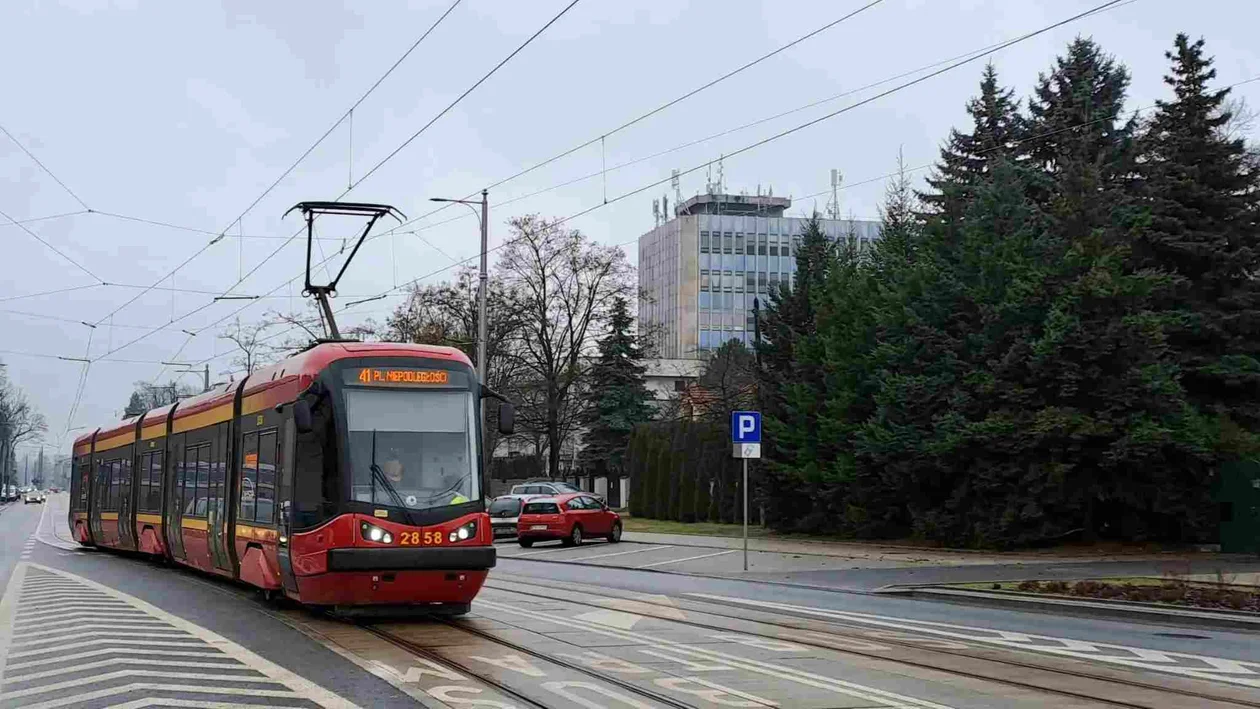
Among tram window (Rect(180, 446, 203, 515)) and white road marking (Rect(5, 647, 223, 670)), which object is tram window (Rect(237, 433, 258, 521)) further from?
white road marking (Rect(5, 647, 223, 670))

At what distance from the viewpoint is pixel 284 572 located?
51.1ft

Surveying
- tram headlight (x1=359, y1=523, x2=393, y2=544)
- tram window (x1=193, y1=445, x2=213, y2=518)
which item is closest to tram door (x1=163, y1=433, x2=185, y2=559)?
tram window (x1=193, y1=445, x2=213, y2=518)

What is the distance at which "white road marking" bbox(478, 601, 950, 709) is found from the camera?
965 cm

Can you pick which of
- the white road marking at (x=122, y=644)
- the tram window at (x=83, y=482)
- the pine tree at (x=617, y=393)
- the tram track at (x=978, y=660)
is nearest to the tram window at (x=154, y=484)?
the tram window at (x=83, y=482)

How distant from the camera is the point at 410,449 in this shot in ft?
49.0

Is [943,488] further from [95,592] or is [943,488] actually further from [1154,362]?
[95,592]

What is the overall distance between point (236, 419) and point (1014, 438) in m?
17.2

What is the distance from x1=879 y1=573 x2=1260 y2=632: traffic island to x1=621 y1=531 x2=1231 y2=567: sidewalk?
228 inches

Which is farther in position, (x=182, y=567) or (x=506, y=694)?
(x=182, y=567)

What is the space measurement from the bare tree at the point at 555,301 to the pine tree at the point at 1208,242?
109 feet

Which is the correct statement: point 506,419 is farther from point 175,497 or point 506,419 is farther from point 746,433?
point 746,433

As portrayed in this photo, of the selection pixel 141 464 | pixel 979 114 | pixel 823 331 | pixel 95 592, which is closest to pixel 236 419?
pixel 95 592

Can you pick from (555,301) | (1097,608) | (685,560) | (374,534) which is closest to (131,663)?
(374,534)

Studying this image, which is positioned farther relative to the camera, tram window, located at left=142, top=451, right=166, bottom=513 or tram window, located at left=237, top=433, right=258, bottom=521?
tram window, located at left=142, top=451, right=166, bottom=513
